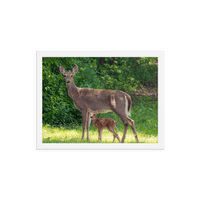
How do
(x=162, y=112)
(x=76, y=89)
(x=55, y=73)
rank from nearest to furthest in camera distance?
(x=162, y=112), (x=76, y=89), (x=55, y=73)

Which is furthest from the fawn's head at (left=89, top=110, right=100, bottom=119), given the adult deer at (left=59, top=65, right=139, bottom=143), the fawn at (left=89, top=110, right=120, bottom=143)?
the adult deer at (left=59, top=65, right=139, bottom=143)

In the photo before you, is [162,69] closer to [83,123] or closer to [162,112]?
[162,112]

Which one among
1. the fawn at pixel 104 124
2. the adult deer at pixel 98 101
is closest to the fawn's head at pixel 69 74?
the adult deer at pixel 98 101

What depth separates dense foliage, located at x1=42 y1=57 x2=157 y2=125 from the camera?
1016cm

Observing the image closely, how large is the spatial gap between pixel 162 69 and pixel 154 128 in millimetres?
1700

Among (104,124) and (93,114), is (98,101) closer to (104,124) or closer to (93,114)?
(93,114)

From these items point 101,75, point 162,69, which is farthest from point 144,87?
point 101,75

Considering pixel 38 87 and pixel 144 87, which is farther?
pixel 144 87

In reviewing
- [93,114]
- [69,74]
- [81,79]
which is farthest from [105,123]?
[81,79]

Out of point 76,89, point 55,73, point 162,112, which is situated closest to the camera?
point 162,112

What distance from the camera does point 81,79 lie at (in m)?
10.6

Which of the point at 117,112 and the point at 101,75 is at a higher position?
the point at 101,75

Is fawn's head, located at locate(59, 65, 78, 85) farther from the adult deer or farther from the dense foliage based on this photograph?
the dense foliage
